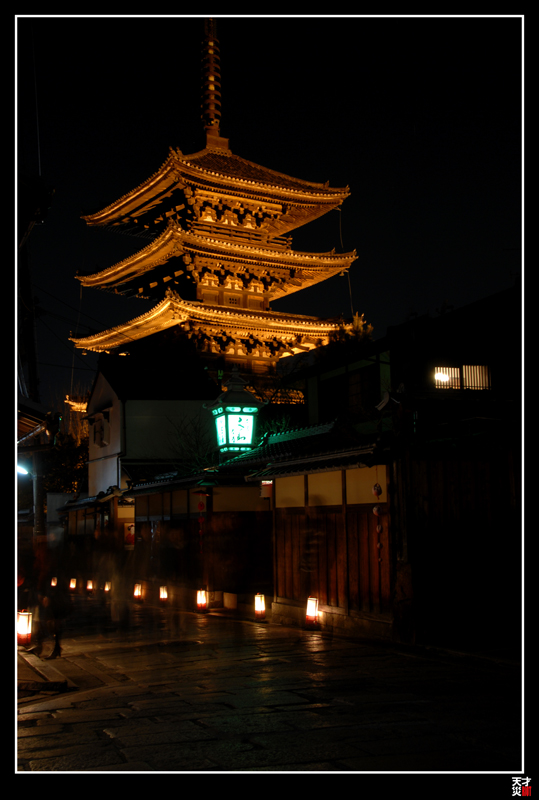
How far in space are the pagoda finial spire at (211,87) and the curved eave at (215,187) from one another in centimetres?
188

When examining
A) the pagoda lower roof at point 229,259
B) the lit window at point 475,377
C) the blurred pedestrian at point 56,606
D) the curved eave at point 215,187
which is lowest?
the blurred pedestrian at point 56,606

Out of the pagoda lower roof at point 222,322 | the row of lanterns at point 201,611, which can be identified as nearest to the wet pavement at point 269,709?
the row of lanterns at point 201,611

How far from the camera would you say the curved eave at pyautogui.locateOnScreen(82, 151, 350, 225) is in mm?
36344

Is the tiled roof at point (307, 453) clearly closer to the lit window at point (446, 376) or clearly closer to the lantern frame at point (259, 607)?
the lantern frame at point (259, 607)

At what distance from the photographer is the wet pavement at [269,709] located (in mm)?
6355

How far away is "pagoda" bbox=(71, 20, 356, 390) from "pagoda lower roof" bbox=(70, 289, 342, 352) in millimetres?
55

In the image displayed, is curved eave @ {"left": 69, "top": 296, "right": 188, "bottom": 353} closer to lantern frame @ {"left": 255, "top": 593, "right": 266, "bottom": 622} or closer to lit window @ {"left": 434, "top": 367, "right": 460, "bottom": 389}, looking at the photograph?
lit window @ {"left": 434, "top": 367, "right": 460, "bottom": 389}

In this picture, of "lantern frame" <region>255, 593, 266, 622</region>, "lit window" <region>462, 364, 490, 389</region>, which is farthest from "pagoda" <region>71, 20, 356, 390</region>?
"lantern frame" <region>255, 593, 266, 622</region>

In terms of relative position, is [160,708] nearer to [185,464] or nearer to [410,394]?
[410,394]

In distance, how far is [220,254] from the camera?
37.8 meters

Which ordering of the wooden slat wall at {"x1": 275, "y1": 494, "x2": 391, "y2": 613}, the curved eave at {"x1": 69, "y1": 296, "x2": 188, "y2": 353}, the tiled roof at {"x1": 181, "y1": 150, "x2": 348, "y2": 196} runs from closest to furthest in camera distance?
the wooden slat wall at {"x1": 275, "y1": 494, "x2": 391, "y2": 613}, the curved eave at {"x1": 69, "y1": 296, "x2": 188, "y2": 353}, the tiled roof at {"x1": 181, "y1": 150, "x2": 348, "y2": 196}

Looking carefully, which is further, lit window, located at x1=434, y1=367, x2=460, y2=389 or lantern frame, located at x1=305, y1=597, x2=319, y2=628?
lit window, located at x1=434, y1=367, x2=460, y2=389

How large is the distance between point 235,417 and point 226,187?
67.6ft

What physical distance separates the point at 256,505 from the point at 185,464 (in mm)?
9900
